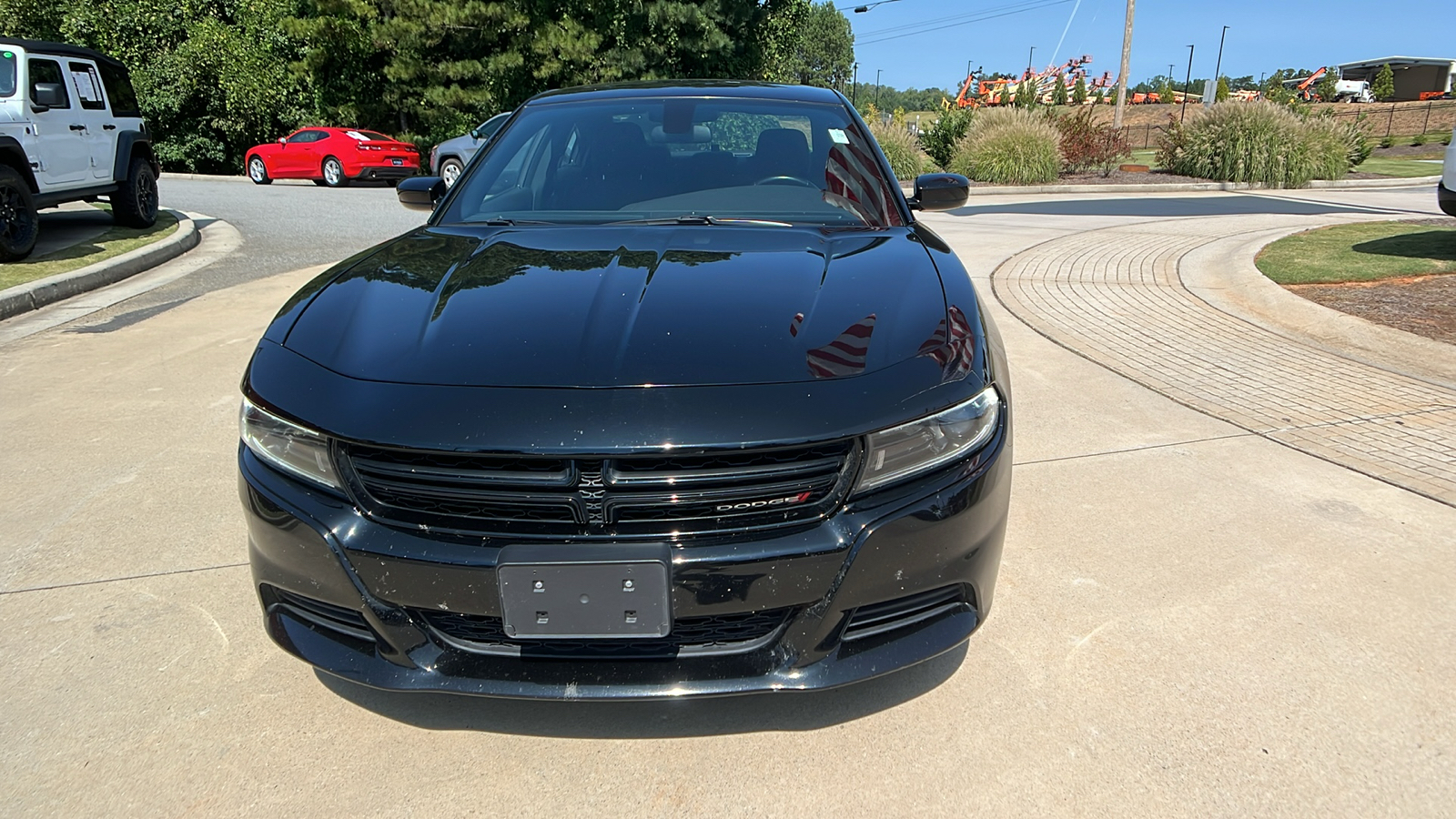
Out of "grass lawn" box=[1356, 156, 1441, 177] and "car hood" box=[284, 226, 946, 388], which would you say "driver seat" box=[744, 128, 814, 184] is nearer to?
"car hood" box=[284, 226, 946, 388]

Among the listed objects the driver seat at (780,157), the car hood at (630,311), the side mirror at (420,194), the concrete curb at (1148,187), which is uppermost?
the driver seat at (780,157)

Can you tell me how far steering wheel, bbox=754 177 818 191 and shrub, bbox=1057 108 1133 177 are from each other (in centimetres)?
1774

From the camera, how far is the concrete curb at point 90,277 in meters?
6.71

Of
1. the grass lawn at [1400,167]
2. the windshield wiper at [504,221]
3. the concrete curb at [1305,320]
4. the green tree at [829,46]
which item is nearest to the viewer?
the windshield wiper at [504,221]

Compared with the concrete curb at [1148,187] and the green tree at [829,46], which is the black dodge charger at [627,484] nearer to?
the concrete curb at [1148,187]

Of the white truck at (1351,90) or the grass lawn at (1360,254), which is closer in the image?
the grass lawn at (1360,254)

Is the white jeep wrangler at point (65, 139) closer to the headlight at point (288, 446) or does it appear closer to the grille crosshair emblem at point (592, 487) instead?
the headlight at point (288, 446)

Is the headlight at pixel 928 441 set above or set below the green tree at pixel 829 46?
below

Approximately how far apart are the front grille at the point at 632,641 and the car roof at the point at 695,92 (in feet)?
7.71

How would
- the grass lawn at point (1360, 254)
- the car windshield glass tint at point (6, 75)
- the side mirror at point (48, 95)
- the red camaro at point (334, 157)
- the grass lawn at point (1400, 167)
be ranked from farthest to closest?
the grass lawn at point (1400, 167)
the red camaro at point (334, 157)
the side mirror at point (48, 95)
the car windshield glass tint at point (6, 75)
the grass lawn at point (1360, 254)

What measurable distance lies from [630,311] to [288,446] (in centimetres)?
79

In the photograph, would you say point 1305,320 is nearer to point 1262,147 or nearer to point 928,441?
point 928,441

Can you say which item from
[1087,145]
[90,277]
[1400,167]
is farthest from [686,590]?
[1400,167]

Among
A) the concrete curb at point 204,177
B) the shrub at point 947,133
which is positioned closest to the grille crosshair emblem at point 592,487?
the shrub at point 947,133
